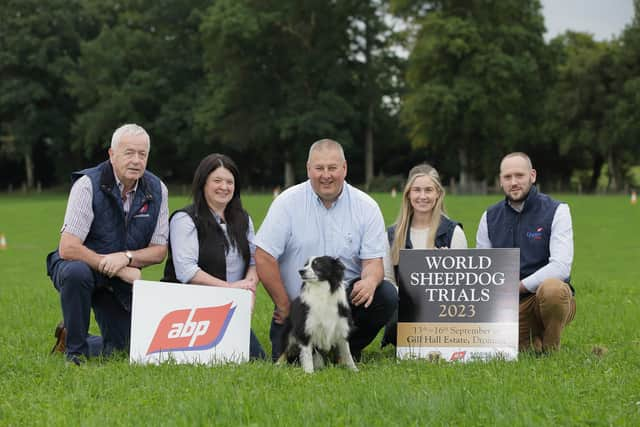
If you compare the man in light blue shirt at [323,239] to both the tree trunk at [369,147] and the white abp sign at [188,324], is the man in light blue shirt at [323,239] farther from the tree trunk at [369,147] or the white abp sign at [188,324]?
the tree trunk at [369,147]

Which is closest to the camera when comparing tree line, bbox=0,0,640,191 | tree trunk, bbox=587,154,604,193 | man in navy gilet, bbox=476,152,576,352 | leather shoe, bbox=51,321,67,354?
man in navy gilet, bbox=476,152,576,352

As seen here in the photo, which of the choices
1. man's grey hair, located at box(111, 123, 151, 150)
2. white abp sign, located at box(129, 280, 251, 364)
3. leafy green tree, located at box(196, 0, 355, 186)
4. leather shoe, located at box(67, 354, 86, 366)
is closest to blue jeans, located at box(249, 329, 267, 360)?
white abp sign, located at box(129, 280, 251, 364)

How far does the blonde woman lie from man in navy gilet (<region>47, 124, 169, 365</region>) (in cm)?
190

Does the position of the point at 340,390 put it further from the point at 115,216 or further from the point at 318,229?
the point at 115,216

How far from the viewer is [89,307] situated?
5445 mm

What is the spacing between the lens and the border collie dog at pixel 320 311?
16.4ft

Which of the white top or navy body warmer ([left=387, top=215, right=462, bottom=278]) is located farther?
navy body warmer ([left=387, top=215, right=462, bottom=278])

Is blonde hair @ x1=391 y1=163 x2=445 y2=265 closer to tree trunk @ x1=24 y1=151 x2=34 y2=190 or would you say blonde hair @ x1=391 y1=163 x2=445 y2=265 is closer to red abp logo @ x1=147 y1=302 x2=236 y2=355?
red abp logo @ x1=147 y1=302 x2=236 y2=355

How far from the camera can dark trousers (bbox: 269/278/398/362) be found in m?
5.58

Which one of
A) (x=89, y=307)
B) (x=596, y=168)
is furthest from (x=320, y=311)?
(x=596, y=168)

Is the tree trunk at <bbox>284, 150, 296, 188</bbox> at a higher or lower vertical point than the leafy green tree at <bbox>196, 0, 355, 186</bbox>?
lower

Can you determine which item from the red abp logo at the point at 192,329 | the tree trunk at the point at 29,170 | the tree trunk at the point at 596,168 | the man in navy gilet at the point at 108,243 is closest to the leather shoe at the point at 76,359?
the man in navy gilet at the point at 108,243

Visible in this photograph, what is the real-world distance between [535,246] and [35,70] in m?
53.4

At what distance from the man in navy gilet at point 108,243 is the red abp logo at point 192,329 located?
0.52m
